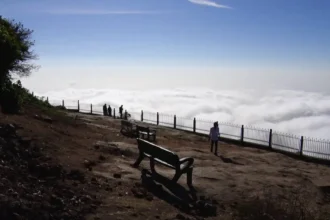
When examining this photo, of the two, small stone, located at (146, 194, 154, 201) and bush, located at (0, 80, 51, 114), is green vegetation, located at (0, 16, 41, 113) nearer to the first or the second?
bush, located at (0, 80, 51, 114)

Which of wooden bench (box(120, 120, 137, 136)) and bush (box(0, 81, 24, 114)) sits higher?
bush (box(0, 81, 24, 114))

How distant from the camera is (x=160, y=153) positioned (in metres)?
10.5

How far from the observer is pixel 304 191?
11.3m

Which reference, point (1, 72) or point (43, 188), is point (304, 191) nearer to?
point (43, 188)

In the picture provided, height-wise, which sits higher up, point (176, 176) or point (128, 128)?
point (128, 128)

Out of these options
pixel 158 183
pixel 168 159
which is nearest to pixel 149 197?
pixel 158 183

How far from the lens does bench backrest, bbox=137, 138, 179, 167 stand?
32.6ft

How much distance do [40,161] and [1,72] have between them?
4.75 m

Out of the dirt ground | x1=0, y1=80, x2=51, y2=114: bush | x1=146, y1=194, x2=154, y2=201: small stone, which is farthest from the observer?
x1=0, y1=80, x2=51, y2=114: bush

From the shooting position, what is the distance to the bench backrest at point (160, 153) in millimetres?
9945

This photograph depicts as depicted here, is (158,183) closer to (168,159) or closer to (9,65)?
(168,159)

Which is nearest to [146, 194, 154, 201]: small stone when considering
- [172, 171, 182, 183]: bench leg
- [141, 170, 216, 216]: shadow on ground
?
[141, 170, 216, 216]: shadow on ground

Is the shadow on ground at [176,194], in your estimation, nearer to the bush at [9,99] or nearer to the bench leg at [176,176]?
the bench leg at [176,176]

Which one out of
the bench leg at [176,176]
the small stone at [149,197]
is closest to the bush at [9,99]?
the bench leg at [176,176]
